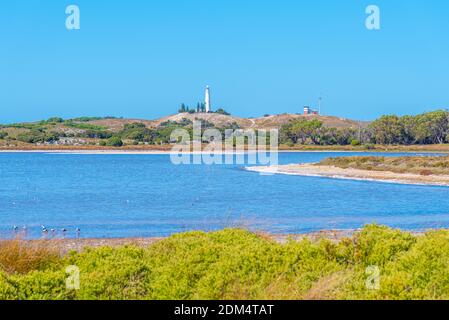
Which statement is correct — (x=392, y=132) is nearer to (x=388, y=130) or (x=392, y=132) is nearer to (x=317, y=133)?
(x=388, y=130)

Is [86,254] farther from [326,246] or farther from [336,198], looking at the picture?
[336,198]

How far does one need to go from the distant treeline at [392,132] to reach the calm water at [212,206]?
85.4m

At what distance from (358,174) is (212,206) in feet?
90.8

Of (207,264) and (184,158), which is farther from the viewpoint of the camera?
(184,158)

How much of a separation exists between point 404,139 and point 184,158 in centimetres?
4467

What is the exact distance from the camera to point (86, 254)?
10906mm

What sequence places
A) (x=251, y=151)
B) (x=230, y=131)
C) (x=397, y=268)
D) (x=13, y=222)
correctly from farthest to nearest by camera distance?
(x=230, y=131), (x=251, y=151), (x=13, y=222), (x=397, y=268)

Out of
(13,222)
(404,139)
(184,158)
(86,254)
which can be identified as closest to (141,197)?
(13,222)

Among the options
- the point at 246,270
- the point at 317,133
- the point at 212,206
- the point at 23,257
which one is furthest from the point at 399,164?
the point at 317,133

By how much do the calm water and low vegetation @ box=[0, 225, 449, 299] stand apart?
5.70 metres

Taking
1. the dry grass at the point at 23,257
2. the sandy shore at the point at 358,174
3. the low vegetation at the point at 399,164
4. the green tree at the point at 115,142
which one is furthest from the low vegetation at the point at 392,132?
the dry grass at the point at 23,257

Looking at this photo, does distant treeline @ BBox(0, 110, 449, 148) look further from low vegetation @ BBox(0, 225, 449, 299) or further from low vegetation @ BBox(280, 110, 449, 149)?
low vegetation @ BBox(0, 225, 449, 299)

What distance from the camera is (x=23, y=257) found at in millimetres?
11016
